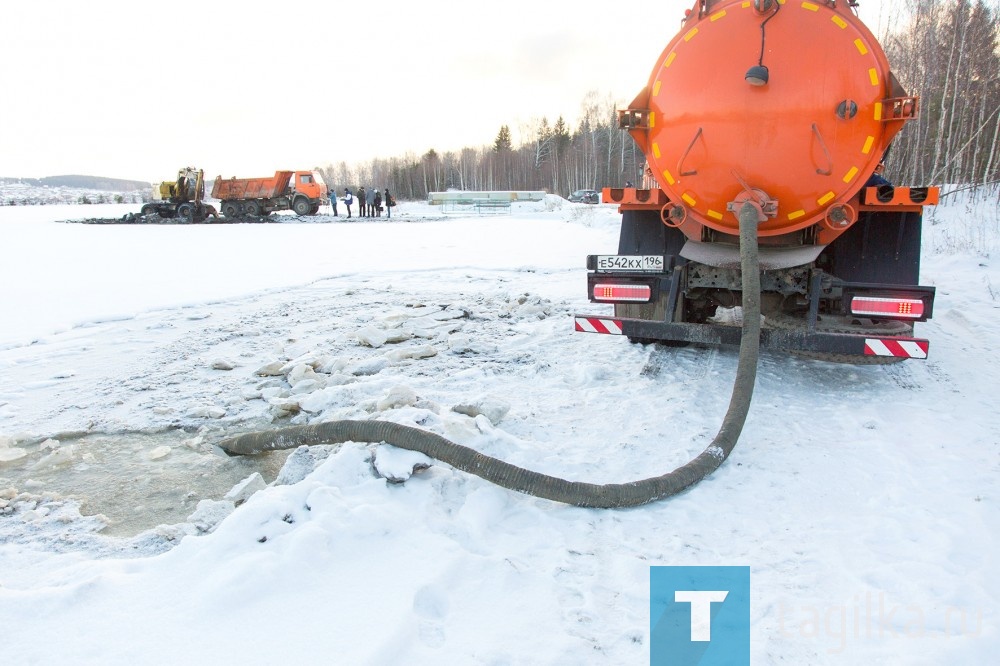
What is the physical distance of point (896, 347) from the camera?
3873mm

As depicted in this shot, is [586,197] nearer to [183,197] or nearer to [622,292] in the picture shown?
[183,197]

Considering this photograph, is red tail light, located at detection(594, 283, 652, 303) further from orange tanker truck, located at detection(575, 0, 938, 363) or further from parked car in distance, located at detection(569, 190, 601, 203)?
parked car in distance, located at detection(569, 190, 601, 203)

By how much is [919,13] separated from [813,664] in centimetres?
2610

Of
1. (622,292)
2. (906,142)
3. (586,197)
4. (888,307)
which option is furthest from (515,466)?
(586,197)

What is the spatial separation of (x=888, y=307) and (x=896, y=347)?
11.7 inches

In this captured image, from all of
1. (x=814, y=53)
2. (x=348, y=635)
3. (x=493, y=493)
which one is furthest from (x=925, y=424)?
(x=348, y=635)

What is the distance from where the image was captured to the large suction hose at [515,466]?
2.78 meters

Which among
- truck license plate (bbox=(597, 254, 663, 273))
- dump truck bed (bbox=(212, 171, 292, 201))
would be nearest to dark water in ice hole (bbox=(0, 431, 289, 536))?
truck license plate (bbox=(597, 254, 663, 273))

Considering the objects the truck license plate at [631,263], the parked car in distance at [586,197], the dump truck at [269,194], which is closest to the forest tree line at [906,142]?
the truck license plate at [631,263]

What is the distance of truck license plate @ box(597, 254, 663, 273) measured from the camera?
4.61 metres

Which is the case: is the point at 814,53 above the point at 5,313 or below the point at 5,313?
above

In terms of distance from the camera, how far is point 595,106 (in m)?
64.6

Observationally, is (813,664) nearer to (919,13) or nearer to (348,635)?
(348,635)

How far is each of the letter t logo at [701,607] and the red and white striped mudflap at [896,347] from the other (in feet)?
8.13
